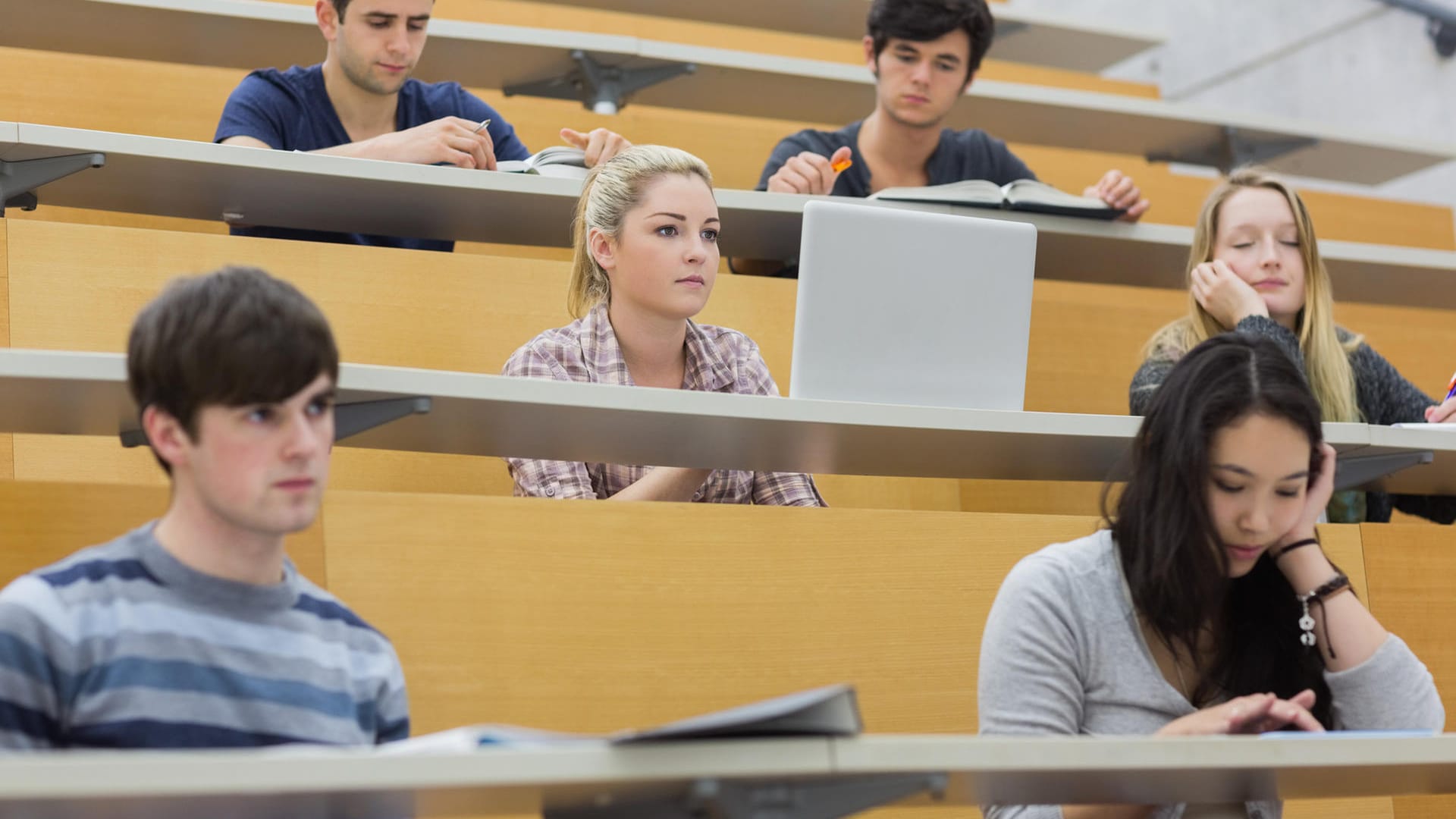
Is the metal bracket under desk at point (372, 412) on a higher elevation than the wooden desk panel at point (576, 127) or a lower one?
lower

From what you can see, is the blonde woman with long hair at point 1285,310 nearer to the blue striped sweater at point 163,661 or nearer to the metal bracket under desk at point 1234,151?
the metal bracket under desk at point 1234,151

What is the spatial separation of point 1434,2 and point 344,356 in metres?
2.88

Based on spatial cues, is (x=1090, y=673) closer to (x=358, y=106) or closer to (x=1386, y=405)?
(x=1386, y=405)

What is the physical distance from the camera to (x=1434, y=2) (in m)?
3.66

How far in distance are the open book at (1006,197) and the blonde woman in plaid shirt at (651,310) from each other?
0.37m

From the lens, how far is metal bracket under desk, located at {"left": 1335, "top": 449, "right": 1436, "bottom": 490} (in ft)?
5.61

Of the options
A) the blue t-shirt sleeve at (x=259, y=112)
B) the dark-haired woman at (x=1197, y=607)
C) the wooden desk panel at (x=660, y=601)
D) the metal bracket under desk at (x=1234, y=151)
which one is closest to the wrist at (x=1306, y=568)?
the dark-haired woman at (x=1197, y=607)

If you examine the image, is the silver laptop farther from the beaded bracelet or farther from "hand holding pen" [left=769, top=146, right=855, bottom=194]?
"hand holding pen" [left=769, top=146, right=855, bottom=194]

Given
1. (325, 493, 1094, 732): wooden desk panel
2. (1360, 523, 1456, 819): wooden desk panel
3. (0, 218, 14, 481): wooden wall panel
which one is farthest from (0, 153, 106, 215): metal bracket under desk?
(1360, 523, 1456, 819): wooden desk panel

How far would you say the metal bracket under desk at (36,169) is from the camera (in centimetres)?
191

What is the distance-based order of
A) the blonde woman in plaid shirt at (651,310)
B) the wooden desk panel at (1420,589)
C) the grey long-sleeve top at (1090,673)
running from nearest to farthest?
1. the grey long-sleeve top at (1090,673)
2. the wooden desk panel at (1420,589)
3. the blonde woman in plaid shirt at (651,310)

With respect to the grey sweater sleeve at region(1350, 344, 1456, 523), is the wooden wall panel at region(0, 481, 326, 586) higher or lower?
lower

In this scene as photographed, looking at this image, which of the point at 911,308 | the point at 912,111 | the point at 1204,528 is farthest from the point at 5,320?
the point at 912,111

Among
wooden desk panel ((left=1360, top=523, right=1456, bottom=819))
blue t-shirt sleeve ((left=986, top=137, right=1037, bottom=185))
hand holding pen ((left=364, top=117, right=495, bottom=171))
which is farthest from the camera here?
blue t-shirt sleeve ((left=986, top=137, right=1037, bottom=185))
